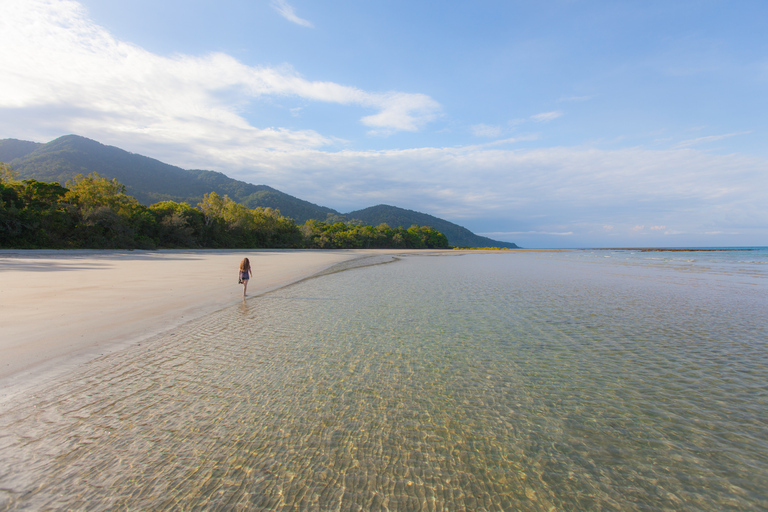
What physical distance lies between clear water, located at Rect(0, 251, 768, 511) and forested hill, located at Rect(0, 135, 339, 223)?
136 meters

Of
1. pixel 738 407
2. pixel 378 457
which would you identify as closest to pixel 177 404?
pixel 378 457

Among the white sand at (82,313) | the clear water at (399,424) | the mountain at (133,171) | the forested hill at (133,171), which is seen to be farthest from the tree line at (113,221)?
the mountain at (133,171)

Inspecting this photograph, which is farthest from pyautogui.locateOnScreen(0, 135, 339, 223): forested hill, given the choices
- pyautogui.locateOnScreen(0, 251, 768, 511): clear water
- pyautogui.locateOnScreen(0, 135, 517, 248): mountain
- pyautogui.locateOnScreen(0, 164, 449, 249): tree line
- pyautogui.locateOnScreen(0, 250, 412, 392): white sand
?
pyautogui.locateOnScreen(0, 251, 768, 511): clear water

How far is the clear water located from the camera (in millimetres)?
3354

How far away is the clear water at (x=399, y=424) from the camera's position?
3.35m

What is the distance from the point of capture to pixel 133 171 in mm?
151125

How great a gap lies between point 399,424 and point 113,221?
195ft

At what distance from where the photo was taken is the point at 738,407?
17.0 feet

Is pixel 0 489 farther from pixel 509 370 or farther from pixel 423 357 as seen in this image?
pixel 509 370

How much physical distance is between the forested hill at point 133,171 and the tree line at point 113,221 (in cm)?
5496

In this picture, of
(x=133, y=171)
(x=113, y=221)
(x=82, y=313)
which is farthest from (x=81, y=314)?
(x=133, y=171)

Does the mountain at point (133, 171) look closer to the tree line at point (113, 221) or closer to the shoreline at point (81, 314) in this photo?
the tree line at point (113, 221)

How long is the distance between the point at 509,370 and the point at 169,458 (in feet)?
18.7

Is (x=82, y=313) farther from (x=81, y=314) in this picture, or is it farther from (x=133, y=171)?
(x=133, y=171)
